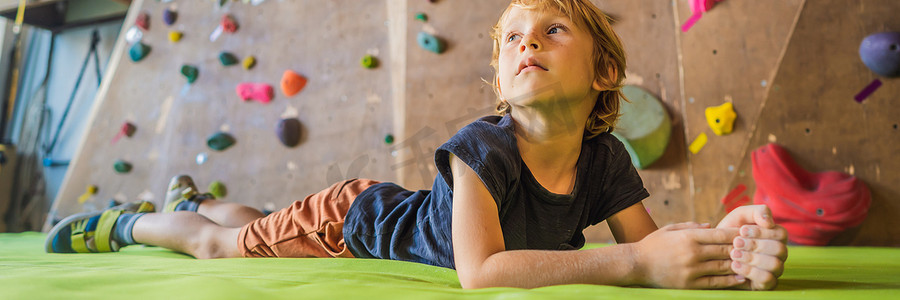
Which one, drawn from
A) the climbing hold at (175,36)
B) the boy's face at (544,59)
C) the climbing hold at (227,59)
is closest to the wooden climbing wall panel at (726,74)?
the boy's face at (544,59)

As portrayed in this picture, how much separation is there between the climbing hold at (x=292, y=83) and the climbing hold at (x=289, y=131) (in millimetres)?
112

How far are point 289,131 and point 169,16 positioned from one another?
838 millimetres

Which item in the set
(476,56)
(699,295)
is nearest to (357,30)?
(476,56)

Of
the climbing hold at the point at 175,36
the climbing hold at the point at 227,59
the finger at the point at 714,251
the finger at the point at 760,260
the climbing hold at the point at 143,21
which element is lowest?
the finger at the point at 760,260

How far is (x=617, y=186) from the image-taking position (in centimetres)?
97

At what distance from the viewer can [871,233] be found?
156 cm

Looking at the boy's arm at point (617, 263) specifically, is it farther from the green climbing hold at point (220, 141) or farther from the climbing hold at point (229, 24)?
the climbing hold at point (229, 24)

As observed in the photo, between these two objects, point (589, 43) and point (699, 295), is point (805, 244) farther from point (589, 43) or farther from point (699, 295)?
point (699, 295)

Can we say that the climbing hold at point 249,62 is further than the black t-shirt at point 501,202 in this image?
Yes

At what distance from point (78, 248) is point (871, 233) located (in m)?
1.92

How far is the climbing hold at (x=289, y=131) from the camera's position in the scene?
224 centimetres

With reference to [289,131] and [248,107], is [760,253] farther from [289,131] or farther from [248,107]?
[248,107]

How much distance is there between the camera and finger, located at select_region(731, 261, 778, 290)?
595mm

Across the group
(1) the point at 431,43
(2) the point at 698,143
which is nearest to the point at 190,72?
(1) the point at 431,43
